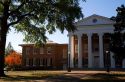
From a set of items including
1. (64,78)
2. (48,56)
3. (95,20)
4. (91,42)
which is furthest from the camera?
(48,56)

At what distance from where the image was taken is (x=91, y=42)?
75875 mm

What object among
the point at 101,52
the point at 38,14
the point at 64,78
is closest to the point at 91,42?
the point at 101,52

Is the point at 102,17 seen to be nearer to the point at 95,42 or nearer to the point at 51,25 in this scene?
the point at 95,42

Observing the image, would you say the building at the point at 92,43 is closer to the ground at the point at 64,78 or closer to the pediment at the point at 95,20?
the pediment at the point at 95,20

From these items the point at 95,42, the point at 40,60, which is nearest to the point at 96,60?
the point at 95,42

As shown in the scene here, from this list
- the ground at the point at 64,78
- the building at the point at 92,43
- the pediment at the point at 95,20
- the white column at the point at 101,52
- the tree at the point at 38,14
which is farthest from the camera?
the pediment at the point at 95,20

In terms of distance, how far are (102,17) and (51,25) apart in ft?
114

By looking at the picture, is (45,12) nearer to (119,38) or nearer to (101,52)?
(119,38)

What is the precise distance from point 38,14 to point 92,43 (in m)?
40.3

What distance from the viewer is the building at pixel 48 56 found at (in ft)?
283

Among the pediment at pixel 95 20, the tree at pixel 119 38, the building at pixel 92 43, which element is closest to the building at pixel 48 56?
the building at pixel 92 43

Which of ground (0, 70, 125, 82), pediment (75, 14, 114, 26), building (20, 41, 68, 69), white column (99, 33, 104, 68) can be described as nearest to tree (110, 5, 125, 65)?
ground (0, 70, 125, 82)

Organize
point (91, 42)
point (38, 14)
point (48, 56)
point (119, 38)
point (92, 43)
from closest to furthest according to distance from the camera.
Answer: point (119, 38)
point (38, 14)
point (91, 42)
point (92, 43)
point (48, 56)

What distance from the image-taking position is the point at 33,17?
133ft
